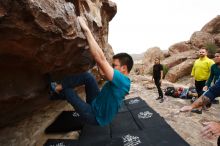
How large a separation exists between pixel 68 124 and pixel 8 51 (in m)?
3.09

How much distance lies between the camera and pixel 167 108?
28.3 feet

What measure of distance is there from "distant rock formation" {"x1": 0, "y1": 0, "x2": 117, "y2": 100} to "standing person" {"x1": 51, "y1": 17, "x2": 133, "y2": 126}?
1.41 ft

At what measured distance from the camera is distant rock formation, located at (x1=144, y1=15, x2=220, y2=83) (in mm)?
23297

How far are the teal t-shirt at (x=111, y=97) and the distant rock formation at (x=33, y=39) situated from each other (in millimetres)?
1210

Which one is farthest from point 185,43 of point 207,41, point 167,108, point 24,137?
point 24,137

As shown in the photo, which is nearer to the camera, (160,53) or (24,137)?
(24,137)

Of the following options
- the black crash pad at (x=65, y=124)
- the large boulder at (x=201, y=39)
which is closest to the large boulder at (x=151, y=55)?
the large boulder at (x=201, y=39)

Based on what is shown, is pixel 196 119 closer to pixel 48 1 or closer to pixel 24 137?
pixel 24 137

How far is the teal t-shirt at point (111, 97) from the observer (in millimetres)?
3270

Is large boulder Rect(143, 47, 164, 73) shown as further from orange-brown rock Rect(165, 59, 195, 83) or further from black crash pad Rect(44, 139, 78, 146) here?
black crash pad Rect(44, 139, 78, 146)

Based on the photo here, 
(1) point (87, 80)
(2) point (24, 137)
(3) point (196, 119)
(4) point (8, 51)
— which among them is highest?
(4) point (8, 51)

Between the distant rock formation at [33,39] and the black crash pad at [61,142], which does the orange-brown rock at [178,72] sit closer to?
the distant rock formation at [33,39]

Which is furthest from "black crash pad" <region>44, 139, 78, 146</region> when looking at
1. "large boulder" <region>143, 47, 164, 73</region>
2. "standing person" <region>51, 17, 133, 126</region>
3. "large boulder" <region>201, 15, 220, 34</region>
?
"large boulder" <region>201, 15, 220, 34</region>

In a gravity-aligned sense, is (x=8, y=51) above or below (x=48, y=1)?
below
